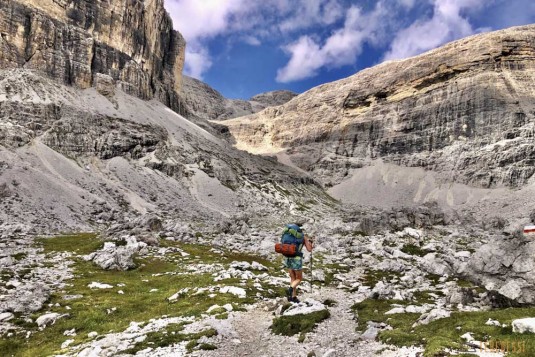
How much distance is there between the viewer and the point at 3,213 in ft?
236

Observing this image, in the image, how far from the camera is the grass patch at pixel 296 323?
17.2 m

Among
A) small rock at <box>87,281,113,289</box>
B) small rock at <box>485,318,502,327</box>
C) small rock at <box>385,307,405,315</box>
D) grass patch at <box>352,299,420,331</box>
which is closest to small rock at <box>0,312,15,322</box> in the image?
small rock at <box>87,281,113,289</box>

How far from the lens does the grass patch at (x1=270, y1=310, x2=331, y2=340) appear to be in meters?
17.2

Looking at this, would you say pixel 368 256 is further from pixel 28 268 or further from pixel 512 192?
pixel 512 192

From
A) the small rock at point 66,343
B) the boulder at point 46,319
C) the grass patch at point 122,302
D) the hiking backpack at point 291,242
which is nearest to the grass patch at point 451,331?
the hiking backpack at point 291,242

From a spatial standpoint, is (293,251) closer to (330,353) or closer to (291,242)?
(291,242)

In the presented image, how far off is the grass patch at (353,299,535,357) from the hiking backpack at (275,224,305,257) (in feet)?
16.6

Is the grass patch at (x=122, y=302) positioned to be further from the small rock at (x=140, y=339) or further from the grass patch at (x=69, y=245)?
the grass patch at (x=69, y=245)

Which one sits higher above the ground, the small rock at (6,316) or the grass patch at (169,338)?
the grass patch at (169,338)

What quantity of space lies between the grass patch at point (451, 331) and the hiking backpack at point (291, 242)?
16.6 ft

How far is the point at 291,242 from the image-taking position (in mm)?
22047

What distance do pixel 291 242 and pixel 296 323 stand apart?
205 inches

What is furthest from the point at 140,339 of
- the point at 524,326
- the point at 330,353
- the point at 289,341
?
the point at 524,326

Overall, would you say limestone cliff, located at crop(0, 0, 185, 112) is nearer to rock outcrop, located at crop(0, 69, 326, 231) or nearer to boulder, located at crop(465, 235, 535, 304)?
rock outcrop, located at crop(0, 69, 326, 231)
